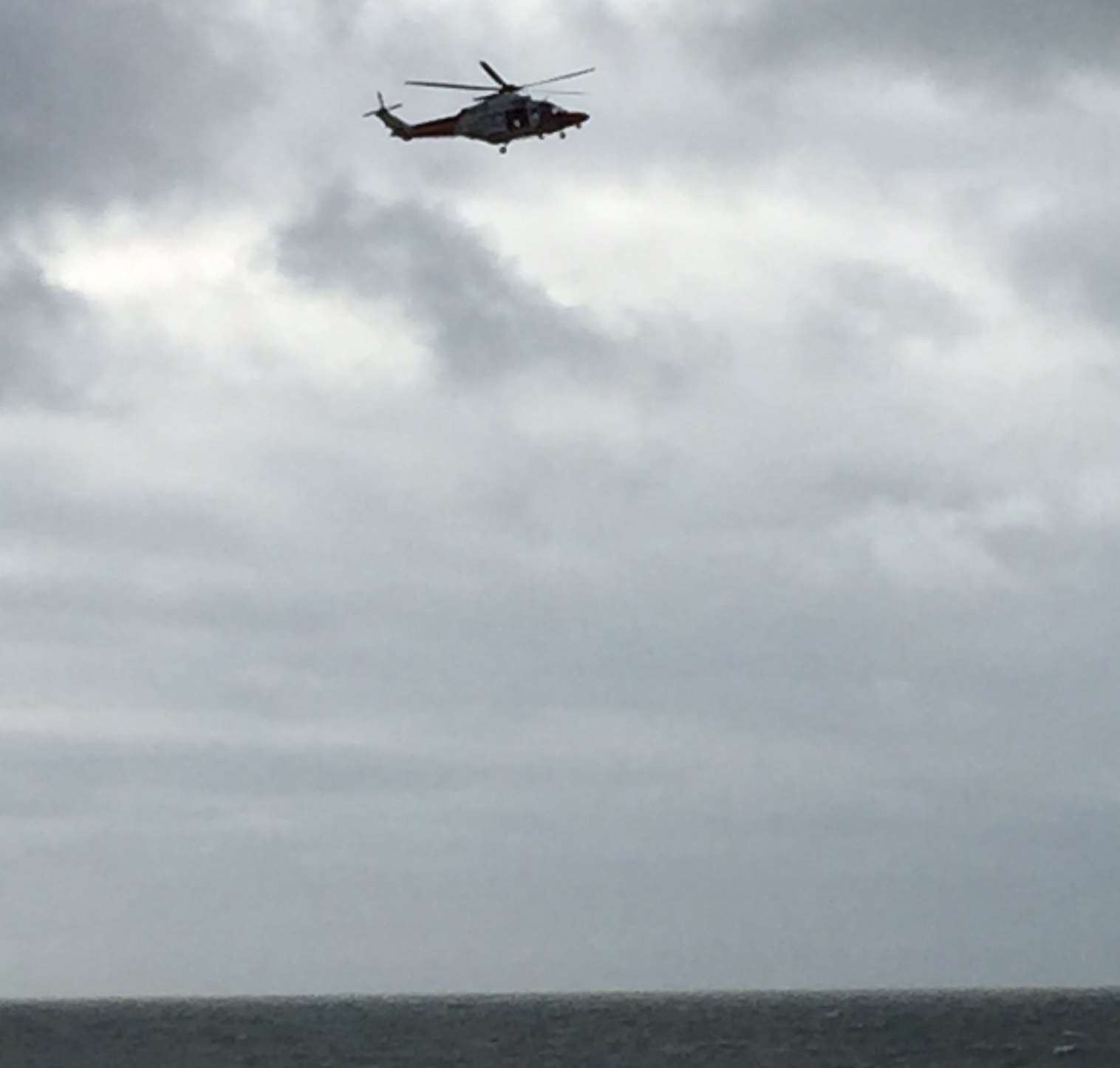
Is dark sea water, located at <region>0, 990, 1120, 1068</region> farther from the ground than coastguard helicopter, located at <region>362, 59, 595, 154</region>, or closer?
closer

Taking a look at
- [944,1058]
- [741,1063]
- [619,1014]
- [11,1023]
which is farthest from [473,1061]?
[11,1023]

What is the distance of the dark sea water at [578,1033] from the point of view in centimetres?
11044

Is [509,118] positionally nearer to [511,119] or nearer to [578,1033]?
[511,119]

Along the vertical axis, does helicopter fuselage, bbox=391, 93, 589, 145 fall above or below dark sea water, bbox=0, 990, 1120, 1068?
above

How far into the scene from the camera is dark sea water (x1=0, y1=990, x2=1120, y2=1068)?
110 meters

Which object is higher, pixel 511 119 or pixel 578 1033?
pixel 511 119

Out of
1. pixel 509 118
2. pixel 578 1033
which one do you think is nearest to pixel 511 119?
pixel 509 118

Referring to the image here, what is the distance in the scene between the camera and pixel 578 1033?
429ft

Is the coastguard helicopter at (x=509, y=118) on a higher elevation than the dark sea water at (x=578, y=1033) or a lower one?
higher

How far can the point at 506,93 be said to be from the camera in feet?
326

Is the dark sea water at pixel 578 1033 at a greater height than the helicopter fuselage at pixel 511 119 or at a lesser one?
lesser

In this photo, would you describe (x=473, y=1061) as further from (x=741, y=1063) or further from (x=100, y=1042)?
(x=100, y=1042)

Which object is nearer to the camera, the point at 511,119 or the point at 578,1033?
the point at 511,119

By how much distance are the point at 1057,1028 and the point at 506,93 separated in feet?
234
